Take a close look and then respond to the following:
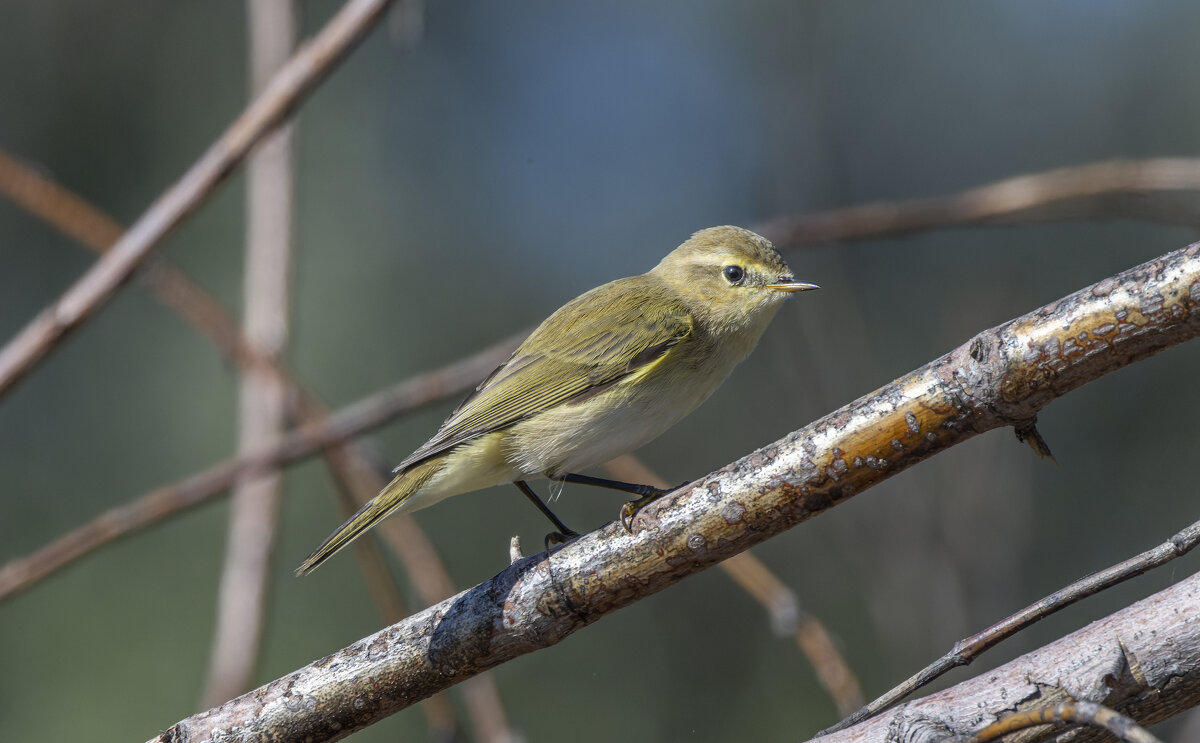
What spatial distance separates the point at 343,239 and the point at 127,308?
193cm

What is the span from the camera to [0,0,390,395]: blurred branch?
2162mm

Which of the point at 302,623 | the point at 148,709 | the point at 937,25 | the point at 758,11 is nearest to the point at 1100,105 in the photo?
the point at 937,25

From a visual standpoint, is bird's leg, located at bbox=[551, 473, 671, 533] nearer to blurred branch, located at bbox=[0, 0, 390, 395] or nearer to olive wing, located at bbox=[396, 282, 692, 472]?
olive wing, located at bbox=[396, 282, 692, 472]

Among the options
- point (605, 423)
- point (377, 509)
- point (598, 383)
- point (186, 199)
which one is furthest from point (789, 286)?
point (186, 199)

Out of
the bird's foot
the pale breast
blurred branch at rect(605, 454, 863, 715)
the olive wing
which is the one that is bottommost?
blurred branch at rect(605, 454, 863, 715)

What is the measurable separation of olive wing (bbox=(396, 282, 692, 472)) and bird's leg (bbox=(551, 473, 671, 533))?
0.30 m

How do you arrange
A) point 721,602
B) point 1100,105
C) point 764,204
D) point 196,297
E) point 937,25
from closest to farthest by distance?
point 196,297 → point 764,204 → point 721,602 → point 1100,105 → point 937,25

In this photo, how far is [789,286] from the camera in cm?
387

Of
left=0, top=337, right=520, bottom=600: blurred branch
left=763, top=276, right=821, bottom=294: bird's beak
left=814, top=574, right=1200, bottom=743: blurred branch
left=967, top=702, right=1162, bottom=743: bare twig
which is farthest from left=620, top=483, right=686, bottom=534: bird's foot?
left=763, top=276, right=821, bottom=294: bird's beak

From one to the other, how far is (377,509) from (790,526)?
144 cm

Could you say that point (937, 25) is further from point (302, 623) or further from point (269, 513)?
point (269, 513)

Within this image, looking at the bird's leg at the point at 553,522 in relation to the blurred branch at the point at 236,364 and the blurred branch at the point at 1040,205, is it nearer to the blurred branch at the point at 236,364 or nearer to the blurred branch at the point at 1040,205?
the blurred branch at the point at 236,364

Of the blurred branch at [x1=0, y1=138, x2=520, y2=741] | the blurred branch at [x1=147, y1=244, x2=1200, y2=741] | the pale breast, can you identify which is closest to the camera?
the blurred branch at [x1=147, y1=244, x2=1200, y2=741]

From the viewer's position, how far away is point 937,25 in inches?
453
